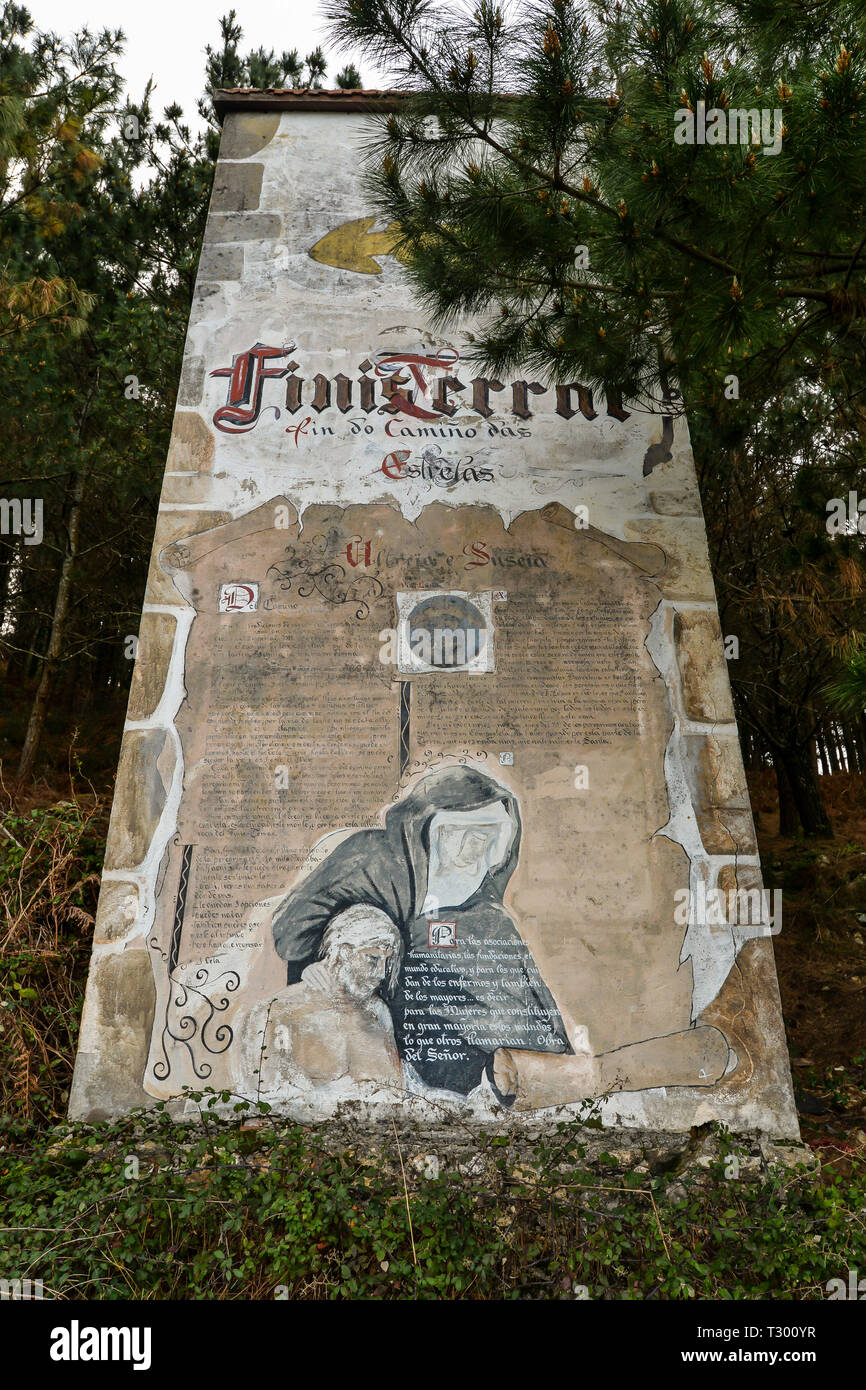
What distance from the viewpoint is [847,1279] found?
3648 millimetres

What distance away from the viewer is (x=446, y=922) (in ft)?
16.2

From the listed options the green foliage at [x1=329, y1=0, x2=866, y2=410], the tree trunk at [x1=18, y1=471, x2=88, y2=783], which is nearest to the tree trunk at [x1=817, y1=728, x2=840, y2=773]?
the green foliage at [x1=329, y1=0, x2=866, y2=410]

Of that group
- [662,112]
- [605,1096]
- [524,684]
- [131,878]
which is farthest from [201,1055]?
[662,112]

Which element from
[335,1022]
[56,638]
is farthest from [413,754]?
[56,638]

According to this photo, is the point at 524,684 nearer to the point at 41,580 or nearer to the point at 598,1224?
the point at 598,1224

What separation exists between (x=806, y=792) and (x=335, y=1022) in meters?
6.06

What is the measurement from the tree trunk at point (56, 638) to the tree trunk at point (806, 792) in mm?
7341

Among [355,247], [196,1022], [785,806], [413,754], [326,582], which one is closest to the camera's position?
[196,1022]

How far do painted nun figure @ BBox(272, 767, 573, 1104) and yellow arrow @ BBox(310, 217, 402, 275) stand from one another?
3.69 meters

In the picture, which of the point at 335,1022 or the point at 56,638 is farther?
the point at 56,638

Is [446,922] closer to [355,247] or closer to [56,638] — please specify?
[355,247]

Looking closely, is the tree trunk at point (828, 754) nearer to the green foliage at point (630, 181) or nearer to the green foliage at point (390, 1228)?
the green foliage at point (630, 181)

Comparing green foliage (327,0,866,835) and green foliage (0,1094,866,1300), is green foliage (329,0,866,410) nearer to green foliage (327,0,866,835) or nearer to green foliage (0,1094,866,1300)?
green foliage (327,0,866,835)

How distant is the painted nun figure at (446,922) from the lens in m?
4.71
